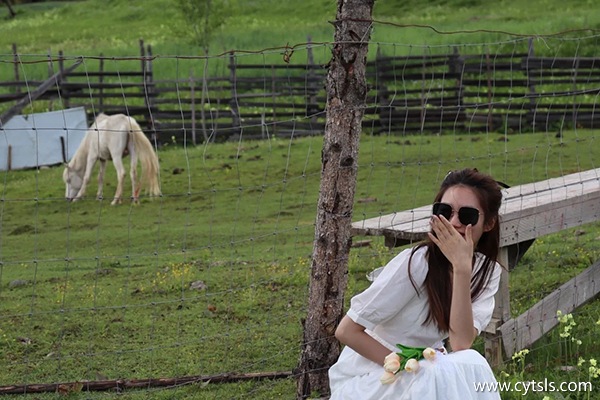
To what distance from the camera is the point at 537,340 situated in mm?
6133

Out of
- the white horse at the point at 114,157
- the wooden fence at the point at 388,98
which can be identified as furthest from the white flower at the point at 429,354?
the wooden fence at the point at 388,98

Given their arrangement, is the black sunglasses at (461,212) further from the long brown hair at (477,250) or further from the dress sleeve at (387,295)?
the dress sleeve at (387,295)

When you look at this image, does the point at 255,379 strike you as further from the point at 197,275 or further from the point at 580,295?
the point at 197,275

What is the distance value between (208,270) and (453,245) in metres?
6.13

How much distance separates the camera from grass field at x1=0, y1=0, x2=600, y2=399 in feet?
21.2

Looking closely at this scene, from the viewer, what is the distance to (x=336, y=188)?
5258 millimetres

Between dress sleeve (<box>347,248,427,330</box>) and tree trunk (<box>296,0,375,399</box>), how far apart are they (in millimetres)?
1501

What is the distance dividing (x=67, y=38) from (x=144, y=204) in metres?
33.5

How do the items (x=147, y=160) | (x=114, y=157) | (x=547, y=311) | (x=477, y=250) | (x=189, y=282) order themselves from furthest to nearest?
(x=114, y=157), (x=147, y=160), (x=189, y=282), (x=547, y=311), (x=477, y=250)

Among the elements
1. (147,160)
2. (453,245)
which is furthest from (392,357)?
(147,160)

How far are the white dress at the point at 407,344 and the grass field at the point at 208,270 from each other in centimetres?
137

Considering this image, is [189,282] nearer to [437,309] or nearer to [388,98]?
[437,309]

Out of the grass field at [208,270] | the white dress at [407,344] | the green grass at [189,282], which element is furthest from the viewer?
the green grass at [189,282]

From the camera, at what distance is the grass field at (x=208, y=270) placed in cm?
645
